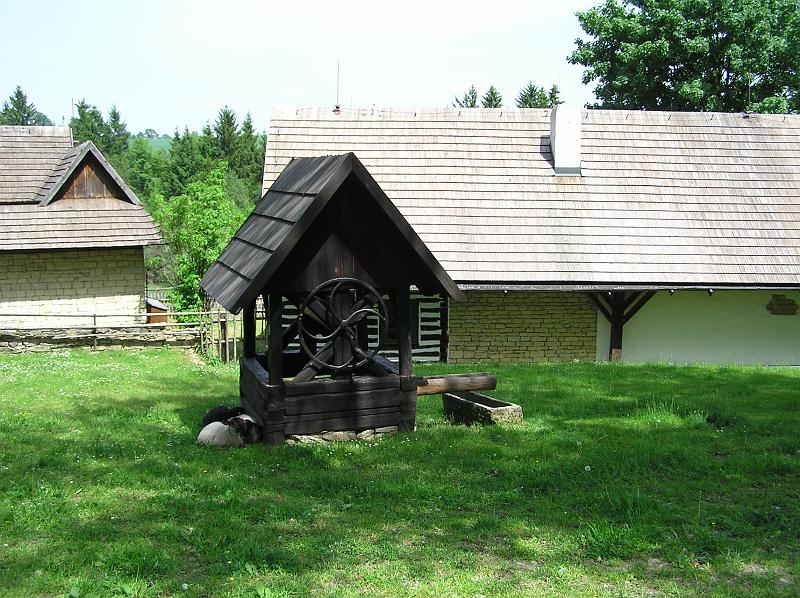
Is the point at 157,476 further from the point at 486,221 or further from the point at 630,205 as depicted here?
the point at 630,205

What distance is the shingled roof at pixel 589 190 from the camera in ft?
62.6

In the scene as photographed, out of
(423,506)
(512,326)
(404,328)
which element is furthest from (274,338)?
(512,326)

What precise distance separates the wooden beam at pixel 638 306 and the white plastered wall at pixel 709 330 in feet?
0.62

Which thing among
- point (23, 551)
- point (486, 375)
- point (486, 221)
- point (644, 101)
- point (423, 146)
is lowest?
point (23, 551)

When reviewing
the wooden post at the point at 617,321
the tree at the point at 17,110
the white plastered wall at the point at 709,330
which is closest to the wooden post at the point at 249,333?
the wooden post at the point at 617,321

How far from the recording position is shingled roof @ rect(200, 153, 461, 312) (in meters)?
8.61

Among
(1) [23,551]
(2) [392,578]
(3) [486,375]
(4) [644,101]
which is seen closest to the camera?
(2) [392,578]

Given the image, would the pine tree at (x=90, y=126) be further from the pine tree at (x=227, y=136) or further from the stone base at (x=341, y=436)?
the stone base at (x=341, y=436)

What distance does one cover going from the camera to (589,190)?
20.6 meters

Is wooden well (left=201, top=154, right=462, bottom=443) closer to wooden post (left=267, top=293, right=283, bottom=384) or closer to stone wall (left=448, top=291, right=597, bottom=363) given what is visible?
wooden post (left=267, top=293, right=283, bottom=384)

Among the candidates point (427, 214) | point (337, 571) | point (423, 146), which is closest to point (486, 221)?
point (427, 214)

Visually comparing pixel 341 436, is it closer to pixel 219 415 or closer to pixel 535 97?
pixel 219 415

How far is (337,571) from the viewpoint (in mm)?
5766

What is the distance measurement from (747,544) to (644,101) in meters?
25.7
